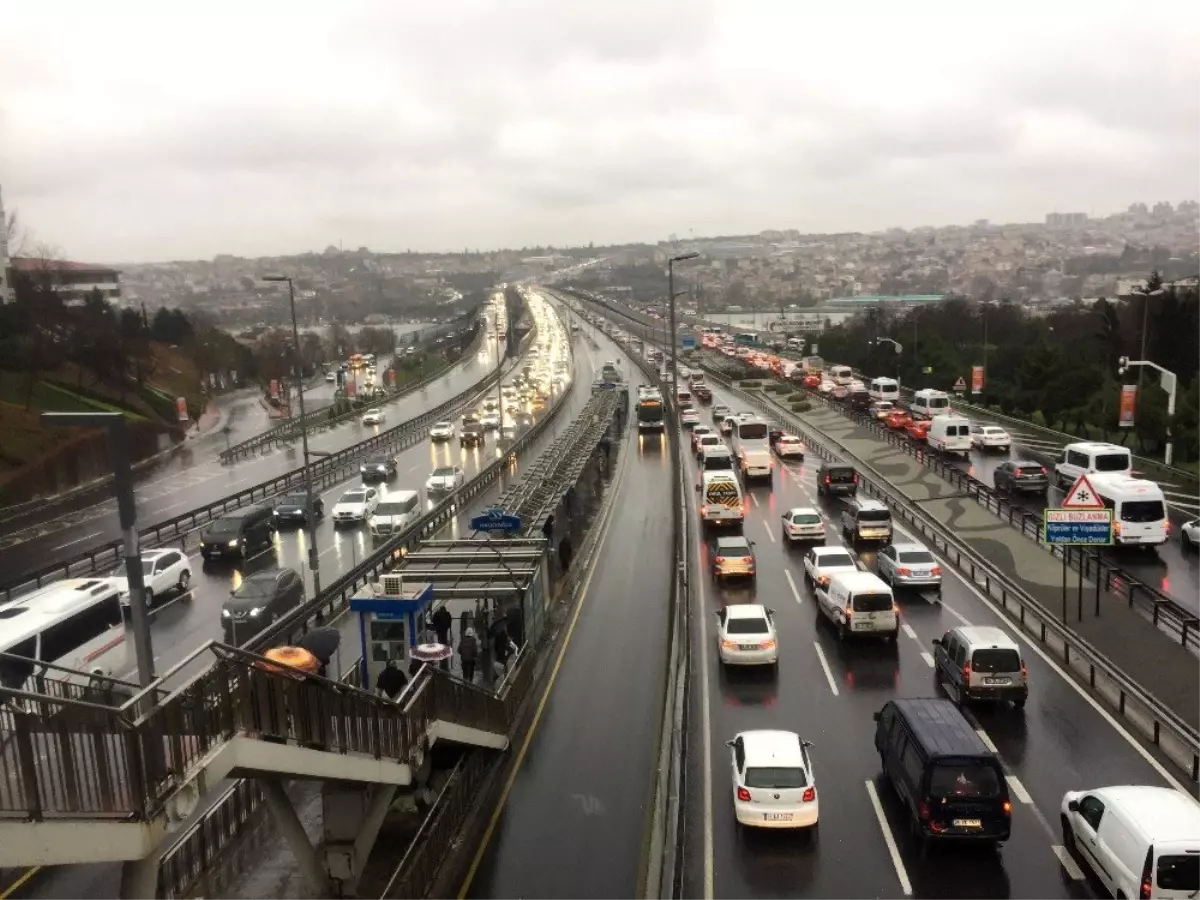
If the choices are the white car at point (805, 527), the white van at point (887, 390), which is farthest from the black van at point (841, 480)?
the white van at point (887, 390)

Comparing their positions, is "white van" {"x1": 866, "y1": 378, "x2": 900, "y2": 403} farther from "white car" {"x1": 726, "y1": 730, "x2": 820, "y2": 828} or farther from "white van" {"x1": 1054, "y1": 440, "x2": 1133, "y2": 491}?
"white car" {"x1": 726, "y1": 730, "x2": 820, "y2": 828}

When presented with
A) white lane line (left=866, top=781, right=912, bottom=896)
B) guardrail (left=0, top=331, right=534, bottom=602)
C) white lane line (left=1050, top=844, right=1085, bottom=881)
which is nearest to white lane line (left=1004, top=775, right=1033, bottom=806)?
white lane line (left=1050, top=844, right=1085, bottom=881)

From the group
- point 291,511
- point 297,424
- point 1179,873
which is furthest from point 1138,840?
point 297,424

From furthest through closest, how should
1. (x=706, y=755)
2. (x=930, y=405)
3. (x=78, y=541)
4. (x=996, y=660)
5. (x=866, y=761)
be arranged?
(x=930, y=405) → (x=78, y=541) → (x=996, y=660) → (x=706, y=755) → (x=866, y=761)

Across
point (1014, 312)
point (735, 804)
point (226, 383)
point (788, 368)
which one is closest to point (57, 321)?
point (226, 383)

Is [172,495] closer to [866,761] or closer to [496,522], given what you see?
[496,522]

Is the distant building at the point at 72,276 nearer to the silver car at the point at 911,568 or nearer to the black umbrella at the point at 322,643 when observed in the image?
the black umbrella at the point at 322,643
